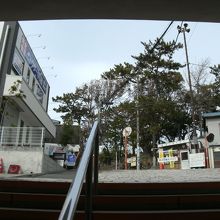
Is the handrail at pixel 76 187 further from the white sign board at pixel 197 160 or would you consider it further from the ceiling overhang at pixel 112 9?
the white sign board at pixel 197 160

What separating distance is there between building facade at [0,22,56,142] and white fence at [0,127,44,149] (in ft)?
3.18

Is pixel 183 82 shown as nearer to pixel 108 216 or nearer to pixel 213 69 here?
pixel 213 69

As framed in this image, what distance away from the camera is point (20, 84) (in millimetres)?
17484

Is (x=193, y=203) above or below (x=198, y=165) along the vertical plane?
below

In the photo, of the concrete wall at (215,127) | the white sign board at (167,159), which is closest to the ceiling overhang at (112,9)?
the white sign board at (167,159)

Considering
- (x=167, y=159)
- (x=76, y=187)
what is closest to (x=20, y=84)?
(x=167, y=159)

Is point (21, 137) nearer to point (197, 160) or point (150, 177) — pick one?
point (150, 177)

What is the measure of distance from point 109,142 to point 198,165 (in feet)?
64.7

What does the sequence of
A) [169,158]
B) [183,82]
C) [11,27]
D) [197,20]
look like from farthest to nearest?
[183,82]
[169,158]
[11,27]
[197,20]

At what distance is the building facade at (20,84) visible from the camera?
1033 centimetres

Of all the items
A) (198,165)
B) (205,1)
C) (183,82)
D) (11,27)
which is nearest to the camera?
(205,1)

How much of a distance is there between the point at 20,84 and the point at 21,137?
9.83 ft

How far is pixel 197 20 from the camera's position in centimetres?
628

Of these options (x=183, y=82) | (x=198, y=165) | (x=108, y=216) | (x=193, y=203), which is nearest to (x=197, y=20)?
(x=193, y=203)
